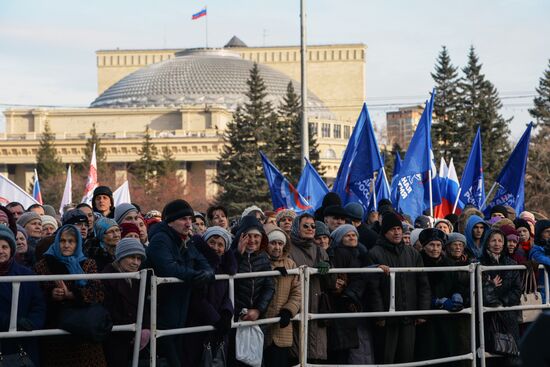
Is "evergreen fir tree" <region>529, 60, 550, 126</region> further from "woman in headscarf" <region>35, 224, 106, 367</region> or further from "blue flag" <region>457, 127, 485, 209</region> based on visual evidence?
"woman in headscarf" <region>35, 224, 106, 367</region>

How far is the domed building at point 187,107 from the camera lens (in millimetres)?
97875

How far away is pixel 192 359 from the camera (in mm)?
7578

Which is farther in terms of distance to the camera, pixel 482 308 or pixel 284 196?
pixel 284 196

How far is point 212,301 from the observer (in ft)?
25.0

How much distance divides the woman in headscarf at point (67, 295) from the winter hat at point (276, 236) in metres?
1.59

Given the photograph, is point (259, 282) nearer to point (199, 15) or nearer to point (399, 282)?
point (399, 282)

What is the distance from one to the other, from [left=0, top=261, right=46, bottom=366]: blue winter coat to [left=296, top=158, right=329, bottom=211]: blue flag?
32.6 feet

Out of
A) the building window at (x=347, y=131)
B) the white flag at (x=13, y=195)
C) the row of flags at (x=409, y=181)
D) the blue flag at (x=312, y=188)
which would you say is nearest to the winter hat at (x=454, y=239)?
the row of flags at (x=409, y=181)

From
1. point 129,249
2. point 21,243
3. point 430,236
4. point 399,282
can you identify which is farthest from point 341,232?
point 21,243

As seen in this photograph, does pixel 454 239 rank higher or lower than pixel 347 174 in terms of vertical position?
lower

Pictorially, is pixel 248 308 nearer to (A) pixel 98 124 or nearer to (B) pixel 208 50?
(A) pixel 98 124

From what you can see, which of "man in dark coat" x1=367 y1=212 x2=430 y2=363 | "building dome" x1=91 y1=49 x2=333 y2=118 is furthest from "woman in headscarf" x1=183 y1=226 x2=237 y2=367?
"building dome" x1=91 y1=49 x2=333 y2=118

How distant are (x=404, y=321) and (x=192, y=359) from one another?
1.99 meters

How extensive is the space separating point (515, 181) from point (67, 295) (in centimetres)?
954
